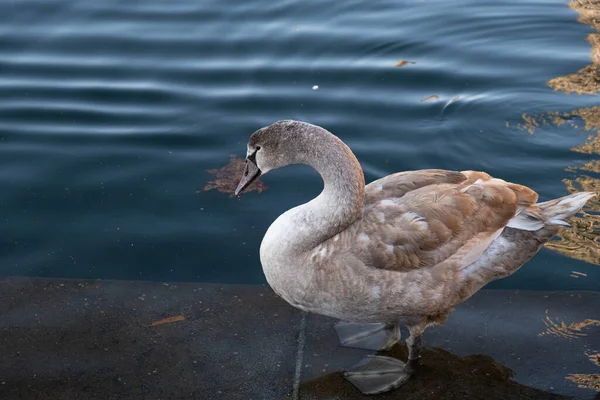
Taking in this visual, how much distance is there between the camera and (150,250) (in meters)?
5.76

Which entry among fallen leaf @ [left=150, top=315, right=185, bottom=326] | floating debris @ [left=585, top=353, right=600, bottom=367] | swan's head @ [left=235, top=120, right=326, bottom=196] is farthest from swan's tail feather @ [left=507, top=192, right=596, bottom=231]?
fallen leaf @ [left=150, top=315, right=185, bottom=326]

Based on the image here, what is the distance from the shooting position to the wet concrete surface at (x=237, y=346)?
4457 millimetres

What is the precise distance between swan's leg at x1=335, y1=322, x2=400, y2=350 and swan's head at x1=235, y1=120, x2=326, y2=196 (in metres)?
1.12

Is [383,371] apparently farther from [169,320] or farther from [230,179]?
[230,179]

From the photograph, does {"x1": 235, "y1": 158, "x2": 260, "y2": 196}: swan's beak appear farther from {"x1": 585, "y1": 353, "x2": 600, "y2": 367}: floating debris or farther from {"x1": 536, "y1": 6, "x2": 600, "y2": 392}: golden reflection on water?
{"x1": 585, "y1": 353, "x2": 600, "y2": 367}: floating debris

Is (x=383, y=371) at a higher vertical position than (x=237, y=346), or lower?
lower

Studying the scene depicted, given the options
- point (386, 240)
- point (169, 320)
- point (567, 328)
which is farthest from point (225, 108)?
point (567, 328)

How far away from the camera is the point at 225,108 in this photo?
7531mm

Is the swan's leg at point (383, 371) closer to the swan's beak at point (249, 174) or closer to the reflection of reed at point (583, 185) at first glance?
the swan's beak at point (249, 174)

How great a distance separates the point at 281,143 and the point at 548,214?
161cm

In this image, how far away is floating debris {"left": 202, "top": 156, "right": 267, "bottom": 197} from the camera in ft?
21.0

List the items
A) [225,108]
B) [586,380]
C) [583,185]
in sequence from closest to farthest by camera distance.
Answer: [586,380] < [583,185] < [225,108]

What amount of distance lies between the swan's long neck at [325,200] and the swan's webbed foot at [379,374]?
78 cm

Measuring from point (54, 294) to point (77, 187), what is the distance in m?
1.43
